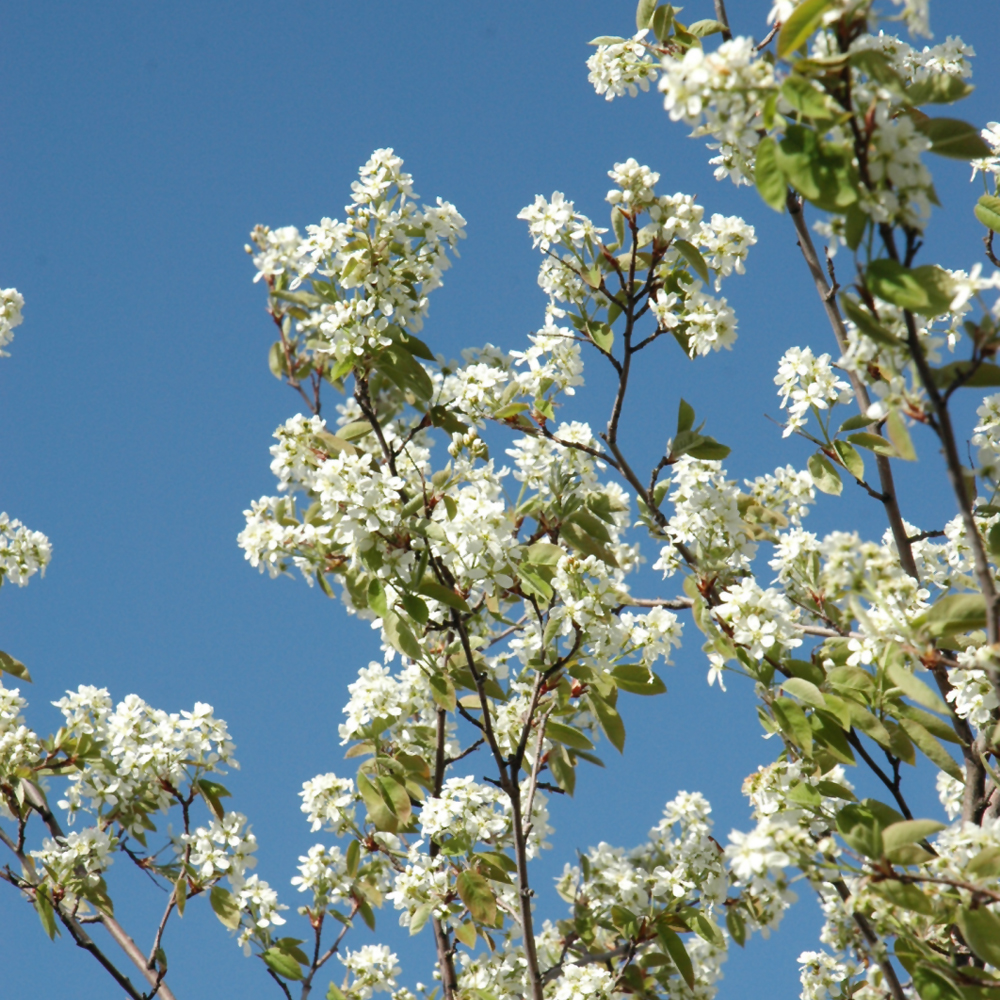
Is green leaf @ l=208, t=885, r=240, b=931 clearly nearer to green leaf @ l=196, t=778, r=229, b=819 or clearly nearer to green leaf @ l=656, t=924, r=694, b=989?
green leaf @ l=196, t=778, r=229, b=819

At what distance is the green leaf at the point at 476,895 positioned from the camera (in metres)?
4.09

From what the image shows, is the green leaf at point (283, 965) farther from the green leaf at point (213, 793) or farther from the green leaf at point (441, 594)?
the green leaf at point (441, 594)

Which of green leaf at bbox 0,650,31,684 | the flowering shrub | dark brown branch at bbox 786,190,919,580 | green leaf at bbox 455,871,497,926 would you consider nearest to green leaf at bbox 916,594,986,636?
the flowering shrub

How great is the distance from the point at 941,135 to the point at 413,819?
11.9ft

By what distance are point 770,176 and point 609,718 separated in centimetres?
235

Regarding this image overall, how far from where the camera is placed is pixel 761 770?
3529mm

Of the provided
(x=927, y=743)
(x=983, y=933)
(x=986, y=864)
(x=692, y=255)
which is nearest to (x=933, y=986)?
A: (x=983, y=933)

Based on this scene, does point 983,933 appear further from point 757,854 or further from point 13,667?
point 13,667

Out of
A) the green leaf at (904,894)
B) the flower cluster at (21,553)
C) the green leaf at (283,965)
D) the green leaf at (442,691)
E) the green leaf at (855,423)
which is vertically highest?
the flower cluster at (21,553)

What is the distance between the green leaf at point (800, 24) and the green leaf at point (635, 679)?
2.42 meters

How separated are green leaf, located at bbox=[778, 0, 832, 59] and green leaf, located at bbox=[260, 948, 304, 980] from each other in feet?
13.9

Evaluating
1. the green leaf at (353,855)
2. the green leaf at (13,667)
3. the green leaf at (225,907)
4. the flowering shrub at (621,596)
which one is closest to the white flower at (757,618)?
the flowering shrub at (621,596)

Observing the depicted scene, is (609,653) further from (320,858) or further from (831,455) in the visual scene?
(320,858)

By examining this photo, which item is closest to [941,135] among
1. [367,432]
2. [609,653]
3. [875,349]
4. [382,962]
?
[875,349]
